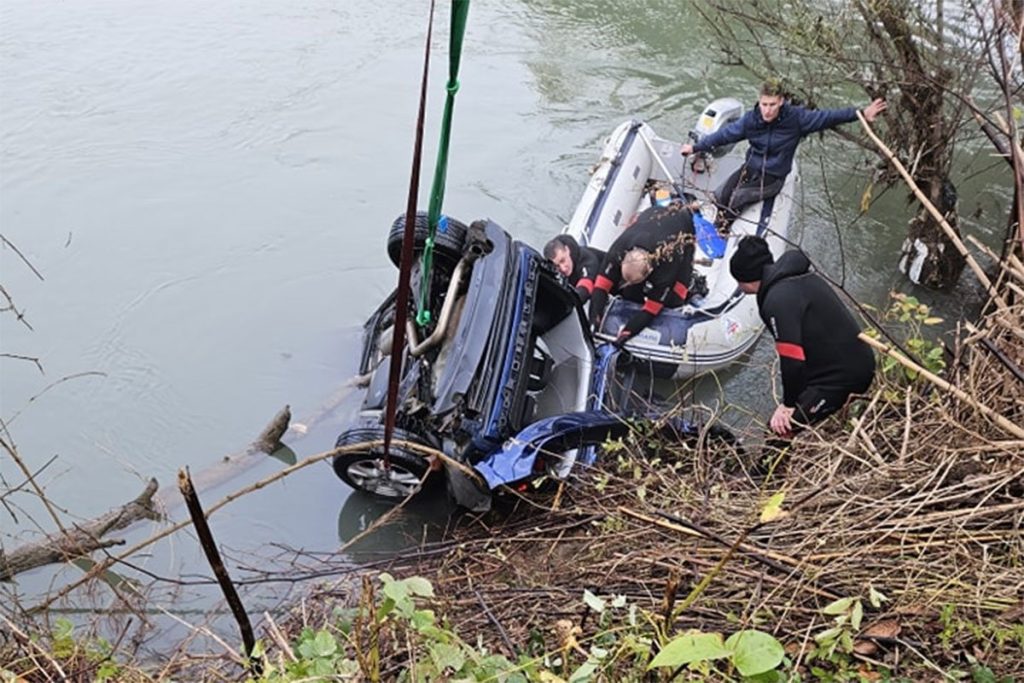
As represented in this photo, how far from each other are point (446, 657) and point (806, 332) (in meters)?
3.30

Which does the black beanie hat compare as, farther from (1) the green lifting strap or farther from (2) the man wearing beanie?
(1) the green lifting strap

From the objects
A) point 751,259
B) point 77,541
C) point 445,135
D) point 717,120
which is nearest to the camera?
point 445,135

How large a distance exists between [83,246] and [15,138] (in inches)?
103

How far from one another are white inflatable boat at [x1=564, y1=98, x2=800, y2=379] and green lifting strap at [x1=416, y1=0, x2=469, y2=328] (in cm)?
229

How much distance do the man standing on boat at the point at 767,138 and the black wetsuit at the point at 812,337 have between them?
2.88m

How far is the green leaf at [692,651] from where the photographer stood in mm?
2115

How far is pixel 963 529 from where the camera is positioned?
3.44 meters

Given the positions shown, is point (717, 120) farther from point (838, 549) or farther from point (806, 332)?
point (838, 549)

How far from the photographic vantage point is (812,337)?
527 centimetres

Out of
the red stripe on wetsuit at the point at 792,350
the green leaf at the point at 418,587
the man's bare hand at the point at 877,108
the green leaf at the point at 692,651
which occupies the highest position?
the man's bare hand at the point at 877,108

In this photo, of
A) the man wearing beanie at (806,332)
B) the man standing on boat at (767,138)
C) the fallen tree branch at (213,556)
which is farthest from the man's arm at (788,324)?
the fallen tree branch at (213,556)

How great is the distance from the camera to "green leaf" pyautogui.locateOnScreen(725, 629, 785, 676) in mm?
2205

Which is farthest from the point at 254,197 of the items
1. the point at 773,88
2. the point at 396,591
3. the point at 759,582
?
the point at 396,591

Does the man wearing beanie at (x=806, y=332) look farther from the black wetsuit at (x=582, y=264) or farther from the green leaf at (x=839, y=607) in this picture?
the green leaf at (x=839, y=607)
